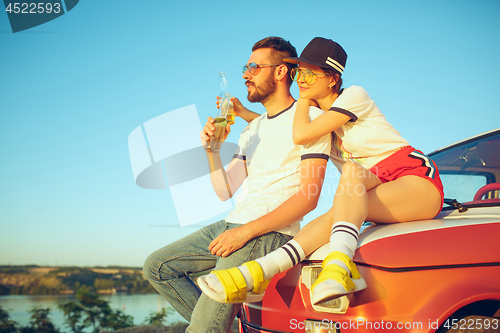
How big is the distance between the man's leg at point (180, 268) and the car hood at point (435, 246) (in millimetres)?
1063

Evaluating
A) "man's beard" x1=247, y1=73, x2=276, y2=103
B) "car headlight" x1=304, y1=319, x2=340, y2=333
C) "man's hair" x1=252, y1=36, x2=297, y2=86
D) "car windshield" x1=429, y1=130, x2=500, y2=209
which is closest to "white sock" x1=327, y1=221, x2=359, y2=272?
"car headlight" x1=304, y1=319, x2=340, y2=333

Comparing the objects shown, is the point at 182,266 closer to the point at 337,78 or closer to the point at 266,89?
the point at 266,89

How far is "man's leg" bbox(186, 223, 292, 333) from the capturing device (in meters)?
1.98

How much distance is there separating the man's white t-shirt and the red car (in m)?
0.64

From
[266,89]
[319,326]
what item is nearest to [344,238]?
[319,326]

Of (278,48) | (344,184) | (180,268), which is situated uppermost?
(278,48)

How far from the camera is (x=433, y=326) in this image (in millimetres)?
1430

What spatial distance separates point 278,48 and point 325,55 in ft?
1.81

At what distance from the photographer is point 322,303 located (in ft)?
5.16

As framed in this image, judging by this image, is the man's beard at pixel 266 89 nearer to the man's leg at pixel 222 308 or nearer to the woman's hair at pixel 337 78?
the woman's hair at pixel 337 78

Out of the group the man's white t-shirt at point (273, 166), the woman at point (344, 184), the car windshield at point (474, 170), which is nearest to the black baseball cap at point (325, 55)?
the woman at point (344, 184)

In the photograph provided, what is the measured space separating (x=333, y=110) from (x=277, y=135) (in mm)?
513

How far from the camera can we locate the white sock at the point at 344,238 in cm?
161

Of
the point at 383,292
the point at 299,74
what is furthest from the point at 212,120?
the point at 383,292
